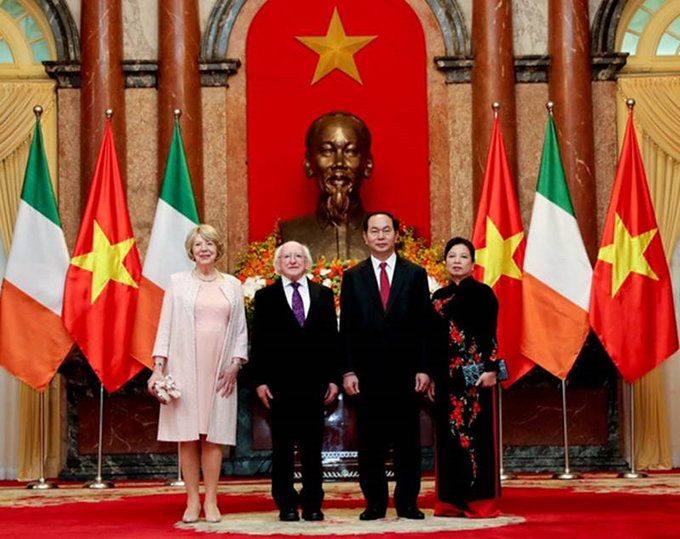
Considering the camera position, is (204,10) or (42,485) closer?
(42,485)

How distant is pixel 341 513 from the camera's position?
6840 millimetres

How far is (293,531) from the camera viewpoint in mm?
5910

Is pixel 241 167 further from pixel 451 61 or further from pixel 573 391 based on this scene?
pixel 573 391

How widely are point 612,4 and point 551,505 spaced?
556 centimetres

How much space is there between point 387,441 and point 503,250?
3587 mm

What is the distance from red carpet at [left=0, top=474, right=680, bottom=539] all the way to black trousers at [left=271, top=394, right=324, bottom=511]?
20 centimetres

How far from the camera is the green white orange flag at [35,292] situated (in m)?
9.48

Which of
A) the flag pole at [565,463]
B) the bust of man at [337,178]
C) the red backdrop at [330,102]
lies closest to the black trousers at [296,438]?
the flag pole at [565,463]

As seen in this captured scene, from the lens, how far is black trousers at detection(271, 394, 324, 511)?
6.53 meters

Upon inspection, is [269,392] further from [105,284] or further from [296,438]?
[105,284]

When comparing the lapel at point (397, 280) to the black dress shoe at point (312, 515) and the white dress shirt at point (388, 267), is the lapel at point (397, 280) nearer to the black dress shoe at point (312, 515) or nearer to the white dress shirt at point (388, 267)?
the white dress shirt at point (388, 267)

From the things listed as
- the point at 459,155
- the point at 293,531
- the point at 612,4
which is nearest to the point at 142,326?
the point at 459,155

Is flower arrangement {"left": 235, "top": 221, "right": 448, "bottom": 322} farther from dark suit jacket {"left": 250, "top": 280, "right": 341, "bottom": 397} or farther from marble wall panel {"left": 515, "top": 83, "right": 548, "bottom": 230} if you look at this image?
dark suit jacket {"left": 250, "top": 280, "right": 341, "bottom": 397}

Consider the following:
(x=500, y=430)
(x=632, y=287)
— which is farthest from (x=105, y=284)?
(x=632, y=287)
